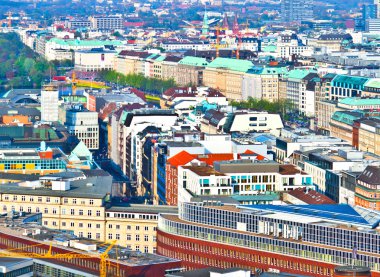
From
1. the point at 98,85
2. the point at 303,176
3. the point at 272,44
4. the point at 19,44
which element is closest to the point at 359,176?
the point at 303,176

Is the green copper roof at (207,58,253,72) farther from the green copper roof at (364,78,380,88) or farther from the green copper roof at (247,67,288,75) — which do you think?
the green copper roof at (364,78,380,88)

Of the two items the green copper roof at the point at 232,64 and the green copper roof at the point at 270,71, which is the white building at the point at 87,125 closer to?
the green copper roof at the point at 270,71

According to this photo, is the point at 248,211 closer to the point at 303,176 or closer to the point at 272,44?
the point at 303,176

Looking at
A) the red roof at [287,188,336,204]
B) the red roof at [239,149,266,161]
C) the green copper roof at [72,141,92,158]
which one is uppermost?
the red roof at [287,188,336,204]

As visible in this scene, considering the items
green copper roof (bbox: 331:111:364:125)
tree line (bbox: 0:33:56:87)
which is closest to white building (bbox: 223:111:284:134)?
green copper roof (bbox: 331:111:364:125)

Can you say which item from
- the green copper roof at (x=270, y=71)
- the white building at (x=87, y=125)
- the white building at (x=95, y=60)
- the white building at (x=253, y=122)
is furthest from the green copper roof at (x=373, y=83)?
the white building at (x=95, y=60)

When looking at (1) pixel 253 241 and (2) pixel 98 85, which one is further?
(2) pixel 98 85

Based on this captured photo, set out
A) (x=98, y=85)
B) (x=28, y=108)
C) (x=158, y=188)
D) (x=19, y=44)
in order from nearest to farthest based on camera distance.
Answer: (x=158, y=188) < (x=28, y=108) < (x=98, y=85) < (x=19, y=44)
